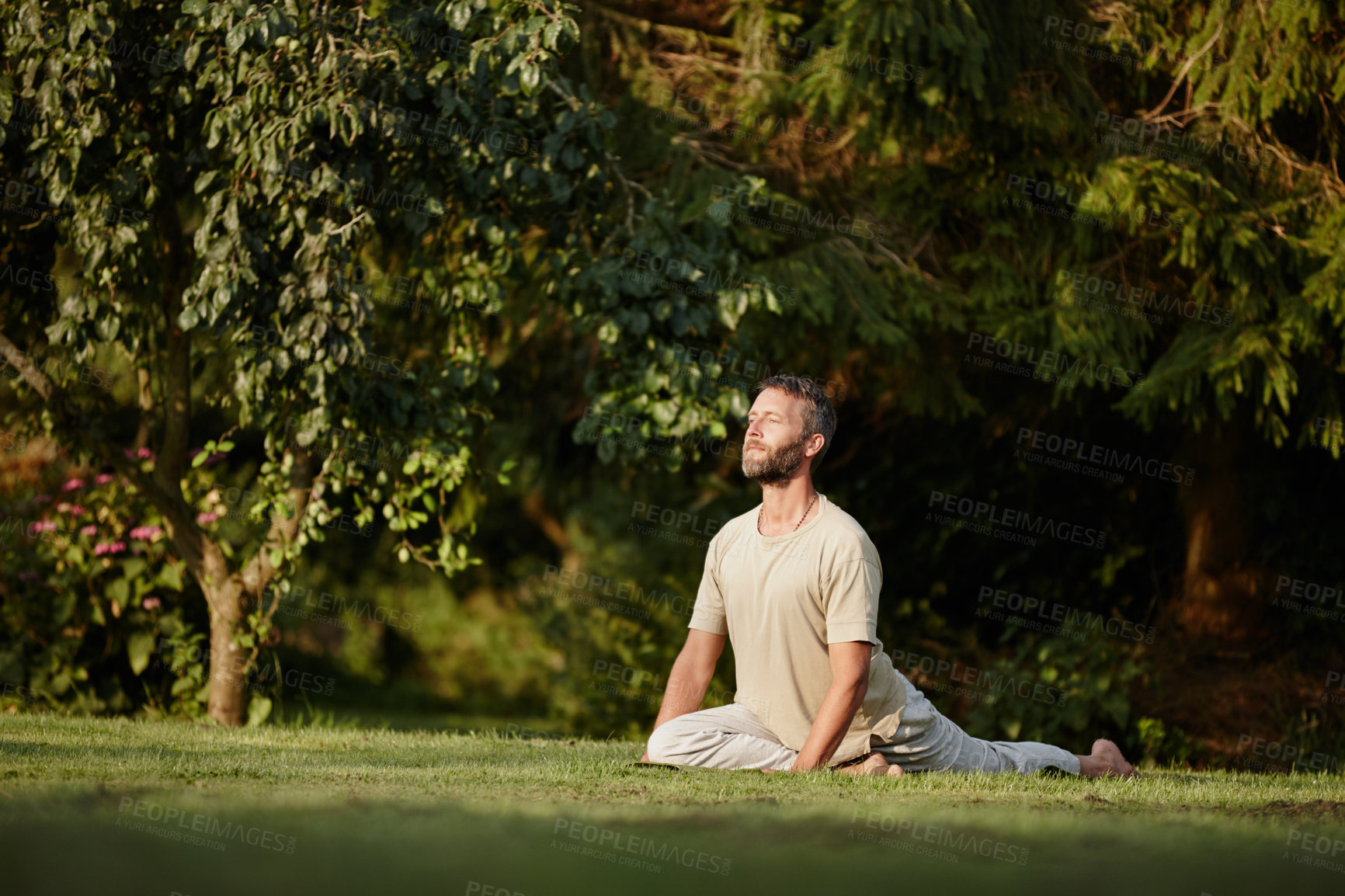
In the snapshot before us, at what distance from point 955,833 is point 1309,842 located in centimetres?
118

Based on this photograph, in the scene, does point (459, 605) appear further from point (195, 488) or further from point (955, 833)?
point (955, 833)

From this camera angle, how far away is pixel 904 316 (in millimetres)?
8008
